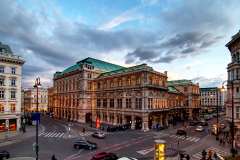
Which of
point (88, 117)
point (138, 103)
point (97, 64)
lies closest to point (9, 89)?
point (88, 117)

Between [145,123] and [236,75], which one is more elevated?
[236,75]

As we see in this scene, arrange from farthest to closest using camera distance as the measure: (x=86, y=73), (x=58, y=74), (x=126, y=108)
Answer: (x=58, y=74), (x=86, y=73), (x=126, y=108)

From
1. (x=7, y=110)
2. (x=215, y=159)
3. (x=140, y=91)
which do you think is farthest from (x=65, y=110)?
(x=215, y=159)

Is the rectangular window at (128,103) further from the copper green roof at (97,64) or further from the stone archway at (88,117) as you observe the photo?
the copper green roof at (97,64)

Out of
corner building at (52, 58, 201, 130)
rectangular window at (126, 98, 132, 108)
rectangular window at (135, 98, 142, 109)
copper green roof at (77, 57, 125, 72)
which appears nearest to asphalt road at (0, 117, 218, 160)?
rectangular window at (135, 98, 142, 109)

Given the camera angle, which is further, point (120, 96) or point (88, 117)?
point (88, 117)

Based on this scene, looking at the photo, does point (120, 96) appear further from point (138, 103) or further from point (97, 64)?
point (97, 64)

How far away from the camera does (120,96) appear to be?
63844 millimetres

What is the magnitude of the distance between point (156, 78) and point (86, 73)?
26308 mm

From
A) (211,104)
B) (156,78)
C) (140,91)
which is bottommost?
(211,104)

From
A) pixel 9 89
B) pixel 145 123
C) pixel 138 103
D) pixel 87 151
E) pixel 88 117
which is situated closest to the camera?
A: pixel 87 151

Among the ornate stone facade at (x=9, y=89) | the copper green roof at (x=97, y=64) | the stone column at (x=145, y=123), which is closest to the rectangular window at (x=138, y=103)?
the stone column at (x=145, y=123)

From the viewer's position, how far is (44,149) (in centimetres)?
3497

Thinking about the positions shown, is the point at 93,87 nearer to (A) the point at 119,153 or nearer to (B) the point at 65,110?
(B) the point at 65,110
